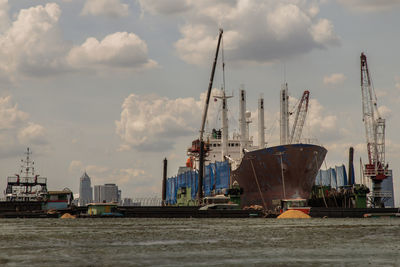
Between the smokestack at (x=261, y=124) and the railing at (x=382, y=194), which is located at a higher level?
the smokestack at (x=261, y=124)

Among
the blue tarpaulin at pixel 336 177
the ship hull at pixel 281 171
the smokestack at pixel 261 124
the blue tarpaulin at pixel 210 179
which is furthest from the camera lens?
the blue tarpaulin at pixel 336 177

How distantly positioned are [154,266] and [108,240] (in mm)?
18861

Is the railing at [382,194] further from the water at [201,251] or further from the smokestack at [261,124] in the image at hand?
the water at [201,251]

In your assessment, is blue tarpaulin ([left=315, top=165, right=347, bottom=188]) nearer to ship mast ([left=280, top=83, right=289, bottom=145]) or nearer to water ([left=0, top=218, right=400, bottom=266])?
ship mast ([left=280, top=83, right=289, bottom=145])

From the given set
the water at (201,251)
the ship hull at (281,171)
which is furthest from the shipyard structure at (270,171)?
the water at (201,251)

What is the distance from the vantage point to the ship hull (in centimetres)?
11344

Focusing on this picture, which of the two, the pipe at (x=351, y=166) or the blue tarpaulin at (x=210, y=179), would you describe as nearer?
the blue tarpaulin at (x=210, y=179)

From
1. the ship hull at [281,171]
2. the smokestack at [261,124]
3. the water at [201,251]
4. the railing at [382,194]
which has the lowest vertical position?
the water at [201,251]

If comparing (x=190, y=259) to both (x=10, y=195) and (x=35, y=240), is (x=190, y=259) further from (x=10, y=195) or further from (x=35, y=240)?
(x=10, y=195)

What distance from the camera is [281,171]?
114m

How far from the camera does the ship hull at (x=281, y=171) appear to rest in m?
113

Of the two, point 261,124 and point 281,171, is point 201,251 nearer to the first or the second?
point 281,171

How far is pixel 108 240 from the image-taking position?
50250 millimetres

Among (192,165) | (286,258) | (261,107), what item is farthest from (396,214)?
(286,258)
